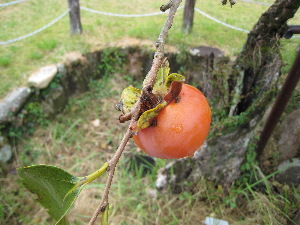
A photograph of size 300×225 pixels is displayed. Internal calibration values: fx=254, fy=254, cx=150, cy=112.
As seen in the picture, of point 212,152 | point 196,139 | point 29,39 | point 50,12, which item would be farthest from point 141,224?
point 50,12

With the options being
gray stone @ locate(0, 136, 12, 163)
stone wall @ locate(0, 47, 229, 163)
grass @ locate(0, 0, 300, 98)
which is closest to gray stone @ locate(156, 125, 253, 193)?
stone wall @ locate(0, 47, 229, 163)

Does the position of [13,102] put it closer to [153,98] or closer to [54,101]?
[54,101]

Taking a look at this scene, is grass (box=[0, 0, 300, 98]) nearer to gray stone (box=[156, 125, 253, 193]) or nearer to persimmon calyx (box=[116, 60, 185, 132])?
gray stone (box=[156, 125, 253, 193])

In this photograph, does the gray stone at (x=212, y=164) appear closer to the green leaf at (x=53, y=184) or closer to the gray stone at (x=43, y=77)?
the green leaf at (x=53, y=184)

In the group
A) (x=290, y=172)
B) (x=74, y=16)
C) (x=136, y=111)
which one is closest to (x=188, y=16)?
(x=74, y=16)

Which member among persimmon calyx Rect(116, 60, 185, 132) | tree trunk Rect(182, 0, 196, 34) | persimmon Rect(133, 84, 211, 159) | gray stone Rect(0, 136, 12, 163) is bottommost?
gray stone Rect(0, 136, 12, 163)

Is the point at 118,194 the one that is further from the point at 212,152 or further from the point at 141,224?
the point at 212,152
